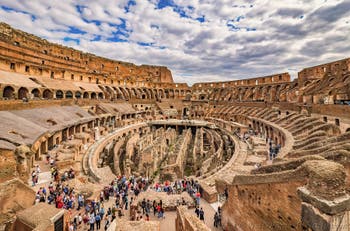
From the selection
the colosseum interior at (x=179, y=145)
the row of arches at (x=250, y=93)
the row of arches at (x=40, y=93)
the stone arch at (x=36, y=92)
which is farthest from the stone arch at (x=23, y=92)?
the row of arches at (x=250, y=93)

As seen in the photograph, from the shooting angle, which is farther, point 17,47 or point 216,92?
point 216,92

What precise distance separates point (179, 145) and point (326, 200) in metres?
18.5

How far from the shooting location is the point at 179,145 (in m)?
22.0

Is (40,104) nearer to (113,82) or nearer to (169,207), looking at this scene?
(169,207)

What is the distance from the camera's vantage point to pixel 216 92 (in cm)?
4919

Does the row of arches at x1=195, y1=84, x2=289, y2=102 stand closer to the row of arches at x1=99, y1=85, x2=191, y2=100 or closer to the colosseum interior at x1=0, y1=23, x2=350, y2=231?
the colosseum interior at x1=0, y1=23, x2=350, y2=231

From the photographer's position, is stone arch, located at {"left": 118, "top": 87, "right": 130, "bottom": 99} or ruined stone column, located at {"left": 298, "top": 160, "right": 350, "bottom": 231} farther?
stone arch, located at {"left": 118, "top": 87, "right": 130, "bottom": 99}

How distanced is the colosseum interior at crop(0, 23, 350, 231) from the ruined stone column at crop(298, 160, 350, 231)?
2cm

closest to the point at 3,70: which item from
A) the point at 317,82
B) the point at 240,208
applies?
the point at 240,208

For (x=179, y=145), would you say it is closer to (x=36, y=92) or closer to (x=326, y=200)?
(x=326, y=200)

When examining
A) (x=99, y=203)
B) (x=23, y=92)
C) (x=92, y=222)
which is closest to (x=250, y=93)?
(x=99, y=203)

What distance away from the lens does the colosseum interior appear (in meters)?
5.38

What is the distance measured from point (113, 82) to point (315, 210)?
4400 centimetres

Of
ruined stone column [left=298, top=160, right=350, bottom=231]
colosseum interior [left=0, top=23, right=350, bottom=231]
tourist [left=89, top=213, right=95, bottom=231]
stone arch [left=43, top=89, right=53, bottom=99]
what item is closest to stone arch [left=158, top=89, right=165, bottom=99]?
colosseum interior [left=0, top=23, right=350, bottom=231]
